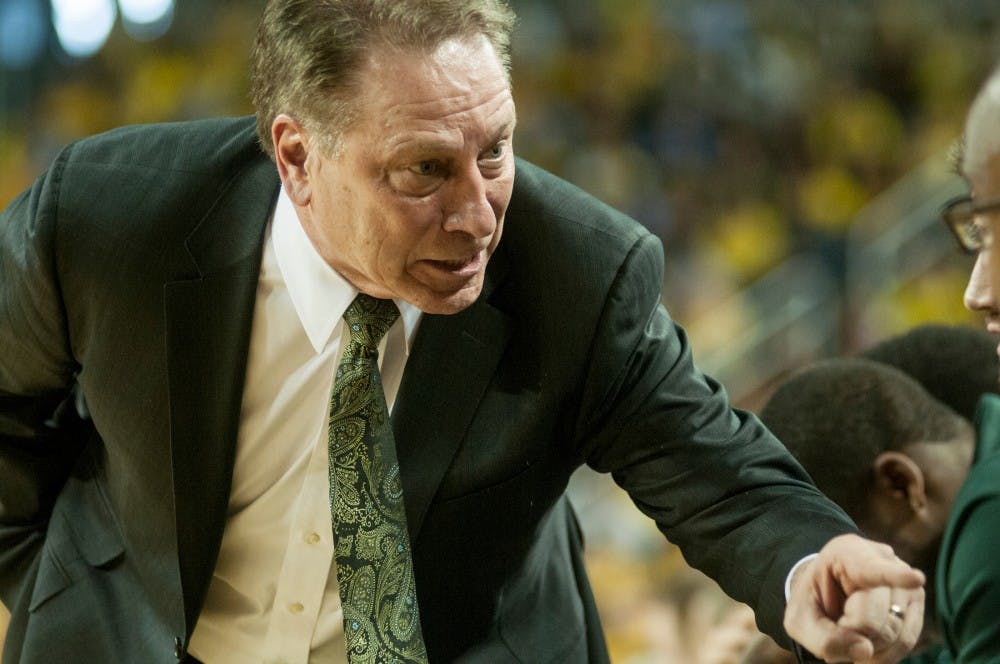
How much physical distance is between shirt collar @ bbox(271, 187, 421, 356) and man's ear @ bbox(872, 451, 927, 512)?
0.75 meters

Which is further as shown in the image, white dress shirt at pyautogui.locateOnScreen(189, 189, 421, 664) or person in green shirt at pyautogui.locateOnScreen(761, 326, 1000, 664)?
person in green shirt at pyautogui.locateOnScreen(761, 326, 1000, 664)

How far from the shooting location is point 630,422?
5.86 feet

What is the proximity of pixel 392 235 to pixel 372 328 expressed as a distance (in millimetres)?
225

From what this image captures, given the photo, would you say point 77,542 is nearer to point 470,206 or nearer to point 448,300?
point 448,300

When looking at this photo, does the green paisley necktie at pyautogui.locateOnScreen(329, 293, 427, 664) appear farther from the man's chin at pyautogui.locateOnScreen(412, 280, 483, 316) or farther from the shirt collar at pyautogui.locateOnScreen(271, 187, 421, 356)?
the man's chin at pyautogui.locateOnScreen(412, 280, 483, 316)

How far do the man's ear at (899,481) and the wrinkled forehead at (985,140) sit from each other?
2.23 ft

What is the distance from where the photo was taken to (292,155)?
176 cm

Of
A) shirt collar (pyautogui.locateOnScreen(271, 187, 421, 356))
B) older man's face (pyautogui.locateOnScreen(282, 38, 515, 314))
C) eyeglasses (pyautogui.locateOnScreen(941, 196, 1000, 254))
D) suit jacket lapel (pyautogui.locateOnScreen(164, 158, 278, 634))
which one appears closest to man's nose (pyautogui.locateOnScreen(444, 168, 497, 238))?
older man's face (pyautogui.locateOnScreen(282, 38, 515, 314))

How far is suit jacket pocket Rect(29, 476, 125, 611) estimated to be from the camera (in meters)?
2.00

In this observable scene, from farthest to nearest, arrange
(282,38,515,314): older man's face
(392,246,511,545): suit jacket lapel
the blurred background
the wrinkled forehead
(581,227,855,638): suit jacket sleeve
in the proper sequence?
the blurred background < (392,246,511,545): suit jacket lapel < (581,227,855,638): suit jacket sleeve < (282,38,515,314): older man's face < the wrinkled forehead

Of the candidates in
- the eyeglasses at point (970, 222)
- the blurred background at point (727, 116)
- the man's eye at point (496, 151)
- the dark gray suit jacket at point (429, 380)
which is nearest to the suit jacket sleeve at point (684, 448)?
the dark gray suit jacket at point (429, 380)

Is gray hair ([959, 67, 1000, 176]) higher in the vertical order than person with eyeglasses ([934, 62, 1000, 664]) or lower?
higher

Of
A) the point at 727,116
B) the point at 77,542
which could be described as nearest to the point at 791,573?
the point at 77,542

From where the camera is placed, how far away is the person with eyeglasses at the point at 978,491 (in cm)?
143
